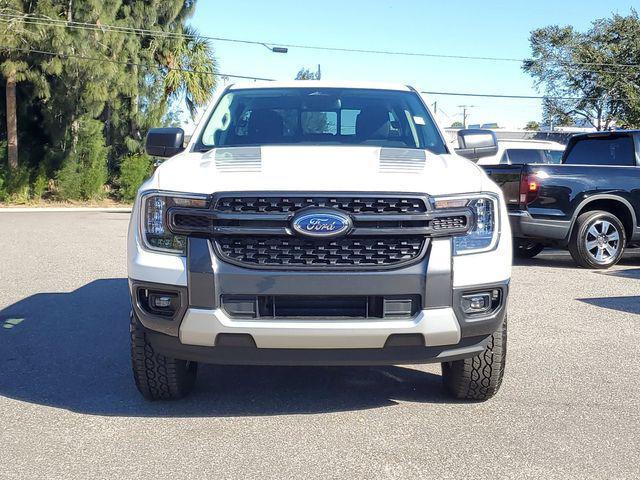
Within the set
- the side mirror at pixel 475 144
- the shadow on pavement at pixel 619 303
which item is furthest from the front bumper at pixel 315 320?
the shadow on pavement at pixel 619 303

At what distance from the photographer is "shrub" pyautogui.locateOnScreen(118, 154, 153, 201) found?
28.5m

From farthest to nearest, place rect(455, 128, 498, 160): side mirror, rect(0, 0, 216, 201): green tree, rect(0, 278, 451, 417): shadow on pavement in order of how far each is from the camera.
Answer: rect(0, 0, 216, 201): green tree, rect(455, 128, 498, 160): side mirror, rect(0, 278, 451, 417): shadow on pavement

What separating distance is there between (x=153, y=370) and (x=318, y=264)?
1217 millimetres

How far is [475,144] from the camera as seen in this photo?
18.7 ft

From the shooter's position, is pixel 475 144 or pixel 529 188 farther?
pixel 529 188

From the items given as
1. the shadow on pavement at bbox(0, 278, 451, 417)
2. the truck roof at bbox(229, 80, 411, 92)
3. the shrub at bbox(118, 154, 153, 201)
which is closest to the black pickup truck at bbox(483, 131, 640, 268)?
the truck roof at bbox(229, 80, 411, 92)

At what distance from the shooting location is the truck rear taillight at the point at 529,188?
1023 cm

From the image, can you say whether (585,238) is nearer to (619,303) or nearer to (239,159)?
(619,303)

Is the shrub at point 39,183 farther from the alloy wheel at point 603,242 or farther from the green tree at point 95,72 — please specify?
the alloy wheel at point 603,242

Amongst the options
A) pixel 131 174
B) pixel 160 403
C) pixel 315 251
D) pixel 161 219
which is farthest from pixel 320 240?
pixel 131 174

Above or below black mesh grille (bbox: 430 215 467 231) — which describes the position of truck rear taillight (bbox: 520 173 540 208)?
below

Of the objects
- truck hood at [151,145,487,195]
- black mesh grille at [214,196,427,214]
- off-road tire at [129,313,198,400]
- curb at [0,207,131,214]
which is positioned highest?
truck hood at [151,145,487,195]

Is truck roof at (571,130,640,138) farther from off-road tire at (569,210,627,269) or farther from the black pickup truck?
off-road tire at (569,210,627,269)

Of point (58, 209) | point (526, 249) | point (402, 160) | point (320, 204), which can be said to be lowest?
point (58, 209)
